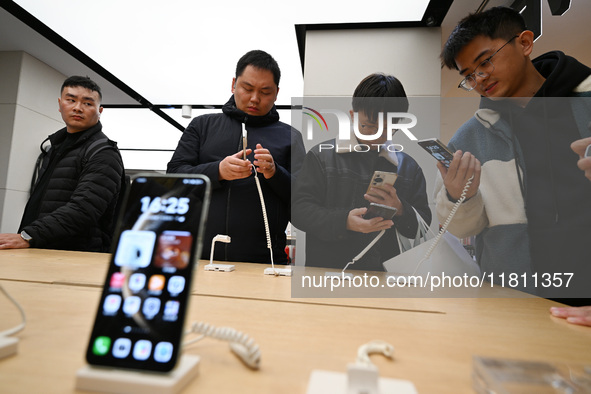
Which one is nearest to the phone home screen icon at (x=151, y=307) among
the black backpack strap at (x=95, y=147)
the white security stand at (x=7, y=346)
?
the white security stand at (x=7, y=346)

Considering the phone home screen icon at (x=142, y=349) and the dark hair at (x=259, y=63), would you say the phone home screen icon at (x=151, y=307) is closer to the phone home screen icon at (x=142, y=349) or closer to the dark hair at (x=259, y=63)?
the phone home screen icon at (x=142, y=349)

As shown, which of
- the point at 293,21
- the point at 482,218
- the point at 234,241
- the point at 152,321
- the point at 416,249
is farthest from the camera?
the point at 293,21

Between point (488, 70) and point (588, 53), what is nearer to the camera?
point (488, 70)

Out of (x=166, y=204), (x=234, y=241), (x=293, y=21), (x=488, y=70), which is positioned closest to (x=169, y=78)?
(x=293, y=21)

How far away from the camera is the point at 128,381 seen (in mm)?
269

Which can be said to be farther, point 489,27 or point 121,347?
point 489,27

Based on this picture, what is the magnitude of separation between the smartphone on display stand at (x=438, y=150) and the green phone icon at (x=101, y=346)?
84 cm

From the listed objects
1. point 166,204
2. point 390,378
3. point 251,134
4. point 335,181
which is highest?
point 251,134

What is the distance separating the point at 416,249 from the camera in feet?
3.37

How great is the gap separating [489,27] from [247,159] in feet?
3.59

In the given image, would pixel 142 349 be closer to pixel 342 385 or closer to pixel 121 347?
pixel 121 347

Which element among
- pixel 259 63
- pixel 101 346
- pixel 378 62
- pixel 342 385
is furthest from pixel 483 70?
pixel 378 62

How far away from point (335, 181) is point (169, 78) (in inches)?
121

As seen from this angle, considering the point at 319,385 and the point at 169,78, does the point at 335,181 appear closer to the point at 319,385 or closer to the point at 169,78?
the point at 319,385
